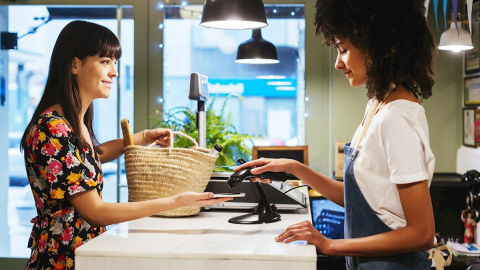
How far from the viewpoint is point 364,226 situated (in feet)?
5.05

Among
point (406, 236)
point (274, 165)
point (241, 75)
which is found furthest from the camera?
point (241, 75)

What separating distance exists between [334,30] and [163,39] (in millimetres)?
3248

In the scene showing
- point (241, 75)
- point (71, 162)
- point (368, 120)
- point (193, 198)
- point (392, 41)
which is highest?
point (241, 75)

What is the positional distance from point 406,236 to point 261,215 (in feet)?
2.26


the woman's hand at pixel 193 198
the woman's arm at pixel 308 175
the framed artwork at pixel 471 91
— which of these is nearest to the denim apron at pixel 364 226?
the woman's arm at pixel 308 175

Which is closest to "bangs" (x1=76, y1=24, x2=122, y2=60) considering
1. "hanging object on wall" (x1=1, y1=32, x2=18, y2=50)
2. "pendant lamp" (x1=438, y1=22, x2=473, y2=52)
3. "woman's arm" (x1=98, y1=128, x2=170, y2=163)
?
"woman's arm" (x1=98, y1=128, x2=170, y2=163)

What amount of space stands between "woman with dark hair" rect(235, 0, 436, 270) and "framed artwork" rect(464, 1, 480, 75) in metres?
2.43

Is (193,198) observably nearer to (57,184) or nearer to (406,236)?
(57,184)

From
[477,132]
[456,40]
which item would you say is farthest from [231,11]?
[477,132]

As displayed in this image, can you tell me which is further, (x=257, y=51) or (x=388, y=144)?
(x=257, y=51)

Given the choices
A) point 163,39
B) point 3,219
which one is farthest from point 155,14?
point 3,219

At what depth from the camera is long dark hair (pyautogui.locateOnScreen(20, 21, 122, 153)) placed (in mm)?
1927

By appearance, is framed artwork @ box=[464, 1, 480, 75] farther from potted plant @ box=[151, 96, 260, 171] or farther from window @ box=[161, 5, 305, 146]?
potted plant @ box=[151, 96, 260, 171]

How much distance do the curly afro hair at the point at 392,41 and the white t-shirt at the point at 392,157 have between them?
0.22ft
